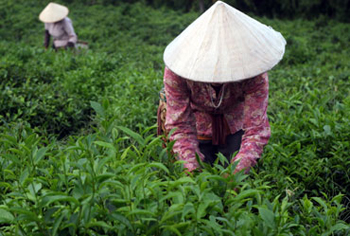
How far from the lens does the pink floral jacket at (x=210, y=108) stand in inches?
102

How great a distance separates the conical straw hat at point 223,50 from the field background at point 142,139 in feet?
1.43

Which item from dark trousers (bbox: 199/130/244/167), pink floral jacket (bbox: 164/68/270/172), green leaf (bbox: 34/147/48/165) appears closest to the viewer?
green leaf (bbox: 34/147/48/165)

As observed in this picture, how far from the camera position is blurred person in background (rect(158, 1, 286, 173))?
233cm

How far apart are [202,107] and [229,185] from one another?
1055 mm

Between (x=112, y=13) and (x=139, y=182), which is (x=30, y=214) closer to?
(x=139, y=182)

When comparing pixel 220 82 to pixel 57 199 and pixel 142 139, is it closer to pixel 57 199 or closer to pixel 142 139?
pixel 142 139

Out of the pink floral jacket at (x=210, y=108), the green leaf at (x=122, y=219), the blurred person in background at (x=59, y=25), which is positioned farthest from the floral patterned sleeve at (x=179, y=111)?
the blurred person in background at (x=59, y=25)

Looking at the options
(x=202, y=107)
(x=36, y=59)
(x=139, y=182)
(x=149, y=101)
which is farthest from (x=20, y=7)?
(x=139, y=182)

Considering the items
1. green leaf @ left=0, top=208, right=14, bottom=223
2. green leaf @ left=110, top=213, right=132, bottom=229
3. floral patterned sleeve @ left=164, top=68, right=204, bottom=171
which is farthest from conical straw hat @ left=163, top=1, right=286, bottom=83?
green leaf @ left=0, top=208, right=14, bottom=223

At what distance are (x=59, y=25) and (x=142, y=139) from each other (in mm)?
7308

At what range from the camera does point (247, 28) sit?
2438 mm

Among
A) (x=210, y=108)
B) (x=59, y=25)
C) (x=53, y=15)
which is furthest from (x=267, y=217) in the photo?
(x=59, y=25)

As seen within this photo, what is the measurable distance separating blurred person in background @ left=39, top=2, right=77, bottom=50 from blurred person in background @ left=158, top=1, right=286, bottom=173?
6.05 m

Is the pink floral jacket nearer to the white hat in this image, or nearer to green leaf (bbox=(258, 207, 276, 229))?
→ green leaf (bbox=(258, 207, 276, 229))
